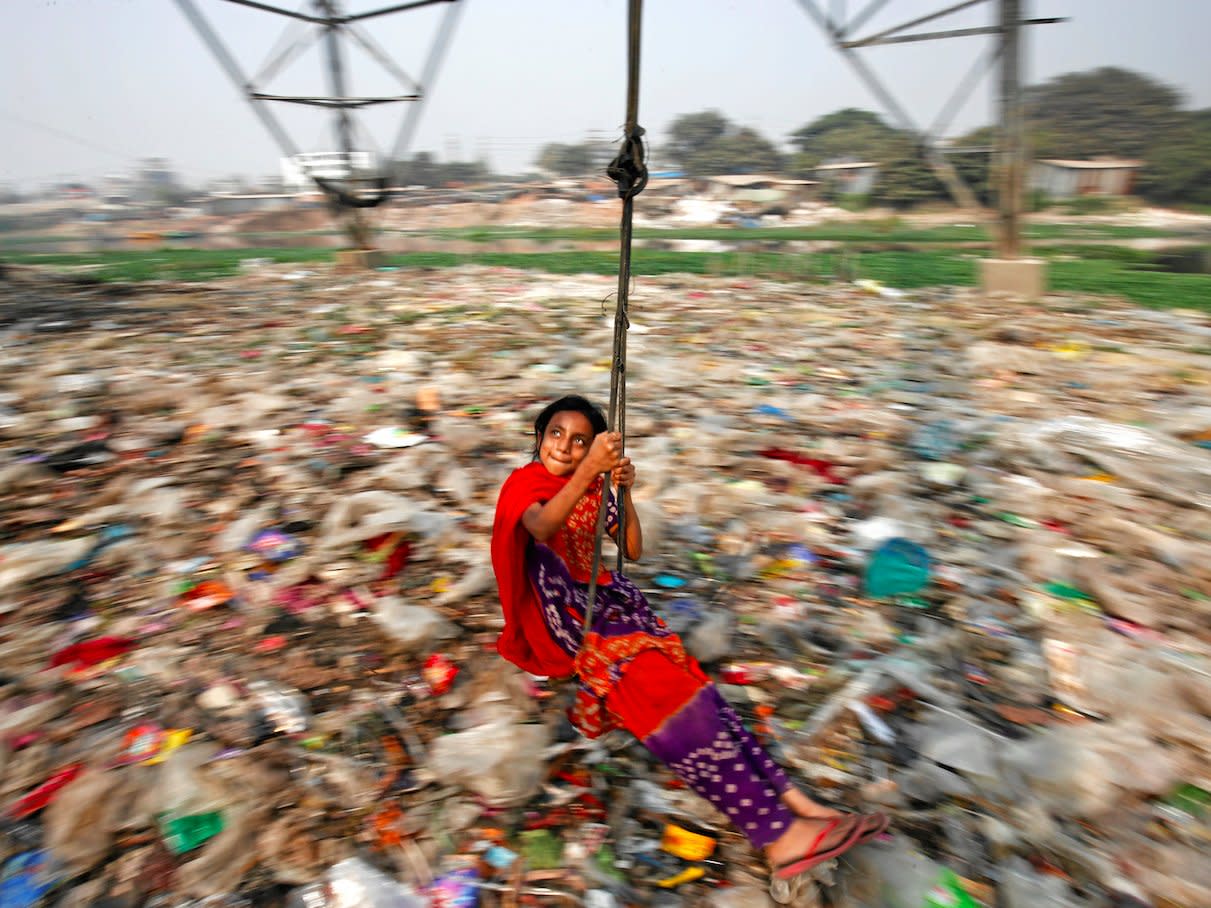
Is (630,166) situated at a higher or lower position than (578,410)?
higher

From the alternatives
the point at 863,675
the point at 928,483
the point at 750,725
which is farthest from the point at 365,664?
the point at 928,483

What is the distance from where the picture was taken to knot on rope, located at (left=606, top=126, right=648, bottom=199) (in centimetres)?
137

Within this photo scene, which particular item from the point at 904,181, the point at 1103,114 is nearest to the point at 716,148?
the point at 904,181

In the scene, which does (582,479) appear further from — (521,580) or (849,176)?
(849,176)

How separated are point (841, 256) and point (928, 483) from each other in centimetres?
439

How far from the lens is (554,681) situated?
5.84 ft

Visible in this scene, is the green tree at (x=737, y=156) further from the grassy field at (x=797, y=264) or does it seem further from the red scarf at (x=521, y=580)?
the red scarf at (x=521, y=580)

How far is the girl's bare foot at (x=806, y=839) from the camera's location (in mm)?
1285

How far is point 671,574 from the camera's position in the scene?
2203 millimetres

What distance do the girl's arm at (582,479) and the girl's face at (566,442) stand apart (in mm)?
150

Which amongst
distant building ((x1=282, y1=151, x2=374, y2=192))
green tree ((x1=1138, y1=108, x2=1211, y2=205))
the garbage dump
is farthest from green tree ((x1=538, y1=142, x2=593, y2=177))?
the garbage dump

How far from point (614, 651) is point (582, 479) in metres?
0.33

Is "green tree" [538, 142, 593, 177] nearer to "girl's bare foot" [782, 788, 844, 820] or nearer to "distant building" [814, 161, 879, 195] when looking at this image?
"distant building" [814, 161, 879, 195]

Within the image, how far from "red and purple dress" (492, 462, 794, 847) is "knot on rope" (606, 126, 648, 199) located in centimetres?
56
